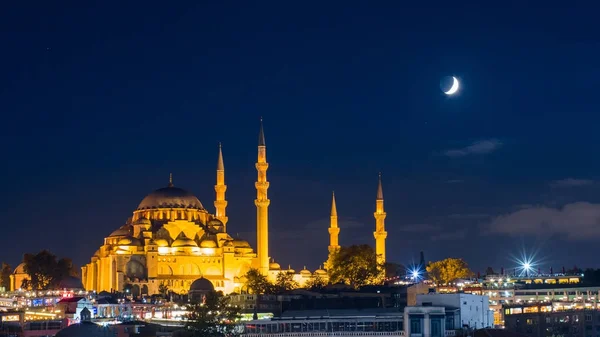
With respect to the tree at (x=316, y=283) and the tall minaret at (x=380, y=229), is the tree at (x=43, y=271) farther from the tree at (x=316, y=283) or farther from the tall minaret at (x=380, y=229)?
the tall minaret at (x=380, y=229)

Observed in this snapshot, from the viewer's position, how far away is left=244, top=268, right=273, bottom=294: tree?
10164 cm

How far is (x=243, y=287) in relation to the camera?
111812 mm

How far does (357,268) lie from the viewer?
4139 inches

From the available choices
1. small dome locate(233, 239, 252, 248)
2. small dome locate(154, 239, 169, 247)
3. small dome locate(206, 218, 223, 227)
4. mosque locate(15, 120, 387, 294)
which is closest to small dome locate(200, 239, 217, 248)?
mosque locate(15, 120, 387, 294)

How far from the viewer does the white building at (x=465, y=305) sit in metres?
65.6

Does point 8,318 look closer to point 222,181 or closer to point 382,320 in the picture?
point 382,320

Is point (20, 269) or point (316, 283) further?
point (20, 269)

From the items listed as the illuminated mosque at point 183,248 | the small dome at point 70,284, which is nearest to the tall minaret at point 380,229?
the illuminated mosque at point 183,248

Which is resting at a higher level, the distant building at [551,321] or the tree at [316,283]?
the tree at [316,283]

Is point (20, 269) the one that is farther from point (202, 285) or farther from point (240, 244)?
Result: point (202, 285)

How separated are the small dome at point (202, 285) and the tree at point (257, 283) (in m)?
3.28

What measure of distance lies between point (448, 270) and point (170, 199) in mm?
29110

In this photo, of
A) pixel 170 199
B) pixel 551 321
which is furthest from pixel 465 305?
pixel 170 199

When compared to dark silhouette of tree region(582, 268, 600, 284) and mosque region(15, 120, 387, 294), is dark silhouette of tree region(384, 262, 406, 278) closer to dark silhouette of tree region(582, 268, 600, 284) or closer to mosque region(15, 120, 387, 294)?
mosque region(15, 120, 387, 294)
